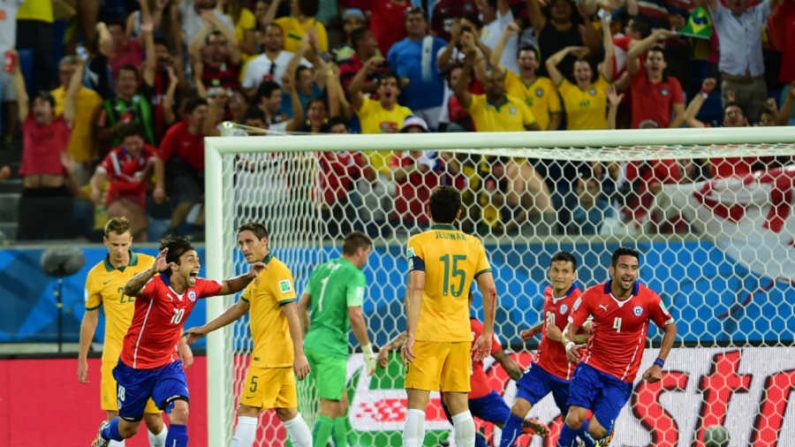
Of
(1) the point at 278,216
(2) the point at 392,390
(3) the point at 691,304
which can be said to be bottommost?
(2) the point at 392,390

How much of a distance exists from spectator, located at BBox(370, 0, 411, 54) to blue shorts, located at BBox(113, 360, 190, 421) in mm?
5376

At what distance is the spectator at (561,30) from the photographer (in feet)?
36.6

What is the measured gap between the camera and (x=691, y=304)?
27.2 ft

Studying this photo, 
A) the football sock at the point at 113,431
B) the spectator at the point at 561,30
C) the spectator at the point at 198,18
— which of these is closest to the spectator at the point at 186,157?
the spectator at the point at 198,18

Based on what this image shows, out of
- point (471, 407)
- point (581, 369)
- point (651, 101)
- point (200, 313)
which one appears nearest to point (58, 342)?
point (200, 313)

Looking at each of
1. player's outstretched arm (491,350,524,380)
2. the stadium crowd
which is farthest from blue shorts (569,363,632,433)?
the stadium crowd

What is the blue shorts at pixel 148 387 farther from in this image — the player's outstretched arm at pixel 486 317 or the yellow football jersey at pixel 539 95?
the yellow football jersey at pixel 539 95

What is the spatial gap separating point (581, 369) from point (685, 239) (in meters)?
1.45

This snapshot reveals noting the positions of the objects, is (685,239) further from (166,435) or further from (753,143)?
(166,435)

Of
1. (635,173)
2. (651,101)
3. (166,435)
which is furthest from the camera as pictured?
(651,101)

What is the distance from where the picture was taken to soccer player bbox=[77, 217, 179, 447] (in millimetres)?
A: 7445

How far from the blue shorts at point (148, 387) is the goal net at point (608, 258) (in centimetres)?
93

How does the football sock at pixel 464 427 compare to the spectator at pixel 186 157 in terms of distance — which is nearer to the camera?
the football sock at pixel 464 427

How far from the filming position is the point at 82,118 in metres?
11.1
